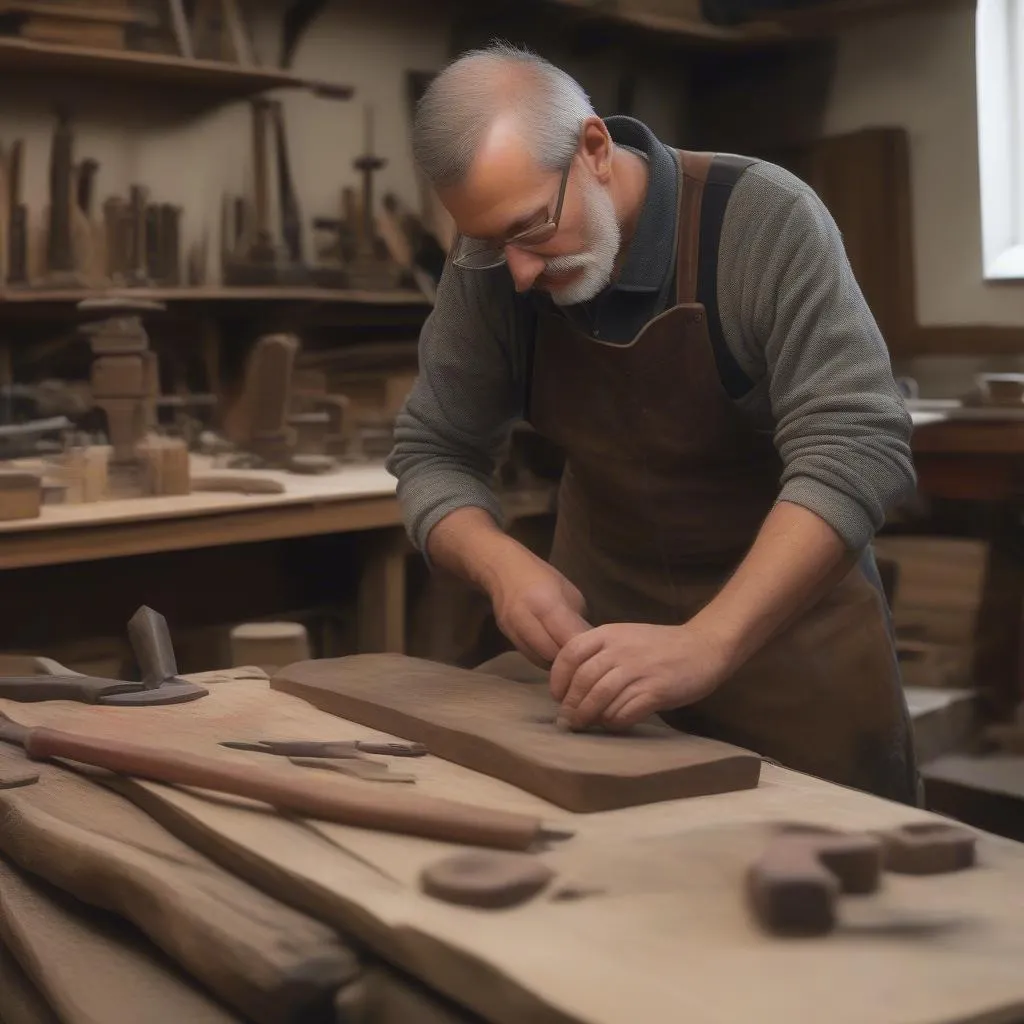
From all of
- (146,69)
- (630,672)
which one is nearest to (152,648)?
(630,672)

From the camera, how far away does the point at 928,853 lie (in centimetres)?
117

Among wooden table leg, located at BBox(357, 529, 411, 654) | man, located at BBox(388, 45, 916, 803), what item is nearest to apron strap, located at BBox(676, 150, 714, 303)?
man, located at BBox(388, 45, 916, 803)

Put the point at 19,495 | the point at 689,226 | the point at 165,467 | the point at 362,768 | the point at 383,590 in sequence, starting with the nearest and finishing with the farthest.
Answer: the point at 362,768 < the point at 689,226 < the point at 19,495 < the point at 165,467 < the point at 383,590

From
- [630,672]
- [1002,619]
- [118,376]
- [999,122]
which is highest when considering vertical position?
[999,122]

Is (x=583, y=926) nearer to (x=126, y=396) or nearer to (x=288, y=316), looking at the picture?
(x=126, y=396)

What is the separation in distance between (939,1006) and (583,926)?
26 centimetres

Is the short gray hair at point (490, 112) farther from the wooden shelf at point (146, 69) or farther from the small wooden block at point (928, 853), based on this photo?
the wooden shelf at point (146, 69)

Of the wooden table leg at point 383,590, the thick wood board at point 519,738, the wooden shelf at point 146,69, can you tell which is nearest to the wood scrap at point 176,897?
the thick wood board at point 519,738

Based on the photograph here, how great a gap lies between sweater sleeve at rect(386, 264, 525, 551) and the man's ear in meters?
0.25

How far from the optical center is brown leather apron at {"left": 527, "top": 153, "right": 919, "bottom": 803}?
207cm

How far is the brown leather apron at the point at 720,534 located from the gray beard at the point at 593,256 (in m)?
0.13

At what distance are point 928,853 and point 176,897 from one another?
0.62m

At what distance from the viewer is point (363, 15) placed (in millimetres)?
5090

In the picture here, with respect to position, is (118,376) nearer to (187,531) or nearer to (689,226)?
(187,531)
